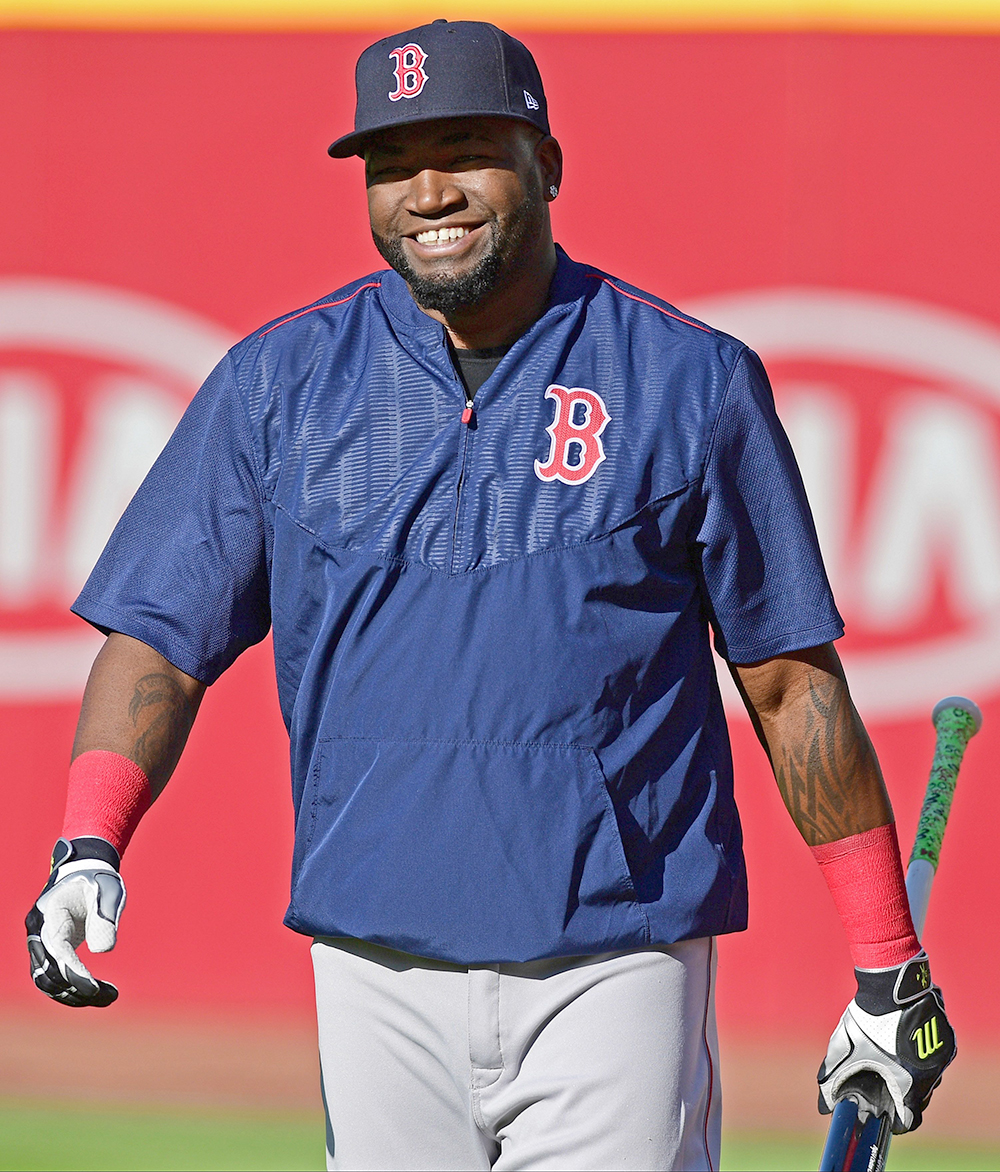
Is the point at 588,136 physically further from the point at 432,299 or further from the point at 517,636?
the point at 517,636

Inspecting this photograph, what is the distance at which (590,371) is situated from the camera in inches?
72.4

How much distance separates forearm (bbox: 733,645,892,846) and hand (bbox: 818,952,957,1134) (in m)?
0.18

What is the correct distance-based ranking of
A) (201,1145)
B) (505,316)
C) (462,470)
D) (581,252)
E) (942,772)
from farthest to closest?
(581,252) < (201,1145) < (942,772) < (505,316) < (462,470)

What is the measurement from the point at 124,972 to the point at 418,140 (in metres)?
2.49

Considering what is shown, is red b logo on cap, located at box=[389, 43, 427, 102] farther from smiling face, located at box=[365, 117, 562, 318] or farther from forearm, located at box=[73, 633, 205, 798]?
forearm, located at box=[73, 633, 205, 798]

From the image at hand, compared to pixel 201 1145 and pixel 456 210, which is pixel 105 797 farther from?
pixel 201 1145

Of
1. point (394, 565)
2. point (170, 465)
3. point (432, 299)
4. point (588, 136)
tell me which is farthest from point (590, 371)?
point (588, 136)

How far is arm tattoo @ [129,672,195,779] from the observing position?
1.86 meters

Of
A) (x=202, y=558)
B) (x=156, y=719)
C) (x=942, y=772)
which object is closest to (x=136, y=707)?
(x=156, y=719)

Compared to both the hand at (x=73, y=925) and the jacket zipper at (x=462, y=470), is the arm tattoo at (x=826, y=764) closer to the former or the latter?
the jacket zipper at (x=462, y=470)

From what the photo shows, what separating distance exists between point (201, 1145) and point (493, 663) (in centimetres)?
225

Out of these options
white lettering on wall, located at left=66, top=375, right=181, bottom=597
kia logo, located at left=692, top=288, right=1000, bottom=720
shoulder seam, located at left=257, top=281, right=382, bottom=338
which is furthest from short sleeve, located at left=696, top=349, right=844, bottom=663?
white lettering on wall, located at left=66, top=375, right=181, bottom=597

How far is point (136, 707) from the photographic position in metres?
1.86

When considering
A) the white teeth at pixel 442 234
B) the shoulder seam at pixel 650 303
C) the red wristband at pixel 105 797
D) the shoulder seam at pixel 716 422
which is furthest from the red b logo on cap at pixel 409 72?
the red wristband at pixel 105 797
